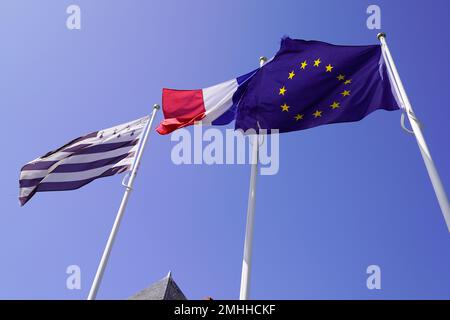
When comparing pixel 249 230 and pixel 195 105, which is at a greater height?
pixel 195 105

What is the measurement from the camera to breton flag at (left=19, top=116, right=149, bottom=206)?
1121 cm

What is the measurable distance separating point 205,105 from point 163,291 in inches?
529

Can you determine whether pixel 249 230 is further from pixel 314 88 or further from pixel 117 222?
pixel 314 88

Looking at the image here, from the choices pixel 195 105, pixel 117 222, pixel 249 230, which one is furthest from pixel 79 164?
pixel 249 230

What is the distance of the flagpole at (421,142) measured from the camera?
6.57 meters

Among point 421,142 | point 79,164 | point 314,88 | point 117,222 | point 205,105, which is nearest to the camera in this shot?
point 421,142

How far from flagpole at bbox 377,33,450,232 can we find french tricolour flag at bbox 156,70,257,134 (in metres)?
3.73

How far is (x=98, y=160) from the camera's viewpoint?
11.4m

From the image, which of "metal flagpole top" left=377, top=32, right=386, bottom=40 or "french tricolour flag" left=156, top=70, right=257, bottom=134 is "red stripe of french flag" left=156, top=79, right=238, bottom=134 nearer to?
"french tricolour flag" left=156, top=70, right=257, bottom=134

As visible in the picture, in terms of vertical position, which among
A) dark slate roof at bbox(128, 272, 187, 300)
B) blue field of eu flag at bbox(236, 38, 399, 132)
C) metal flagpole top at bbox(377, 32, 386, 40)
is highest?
metal flagpole top at bbox(377, 32, 386, 40)

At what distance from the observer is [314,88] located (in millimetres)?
9867

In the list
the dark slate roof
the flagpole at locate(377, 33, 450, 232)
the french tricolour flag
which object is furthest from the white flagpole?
the dark slate roof
